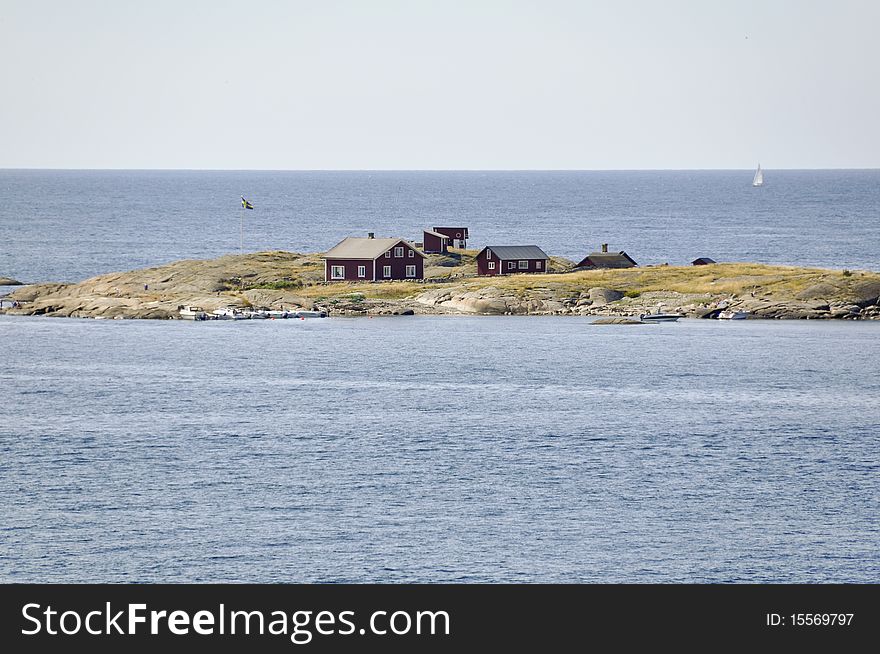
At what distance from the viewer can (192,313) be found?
131m

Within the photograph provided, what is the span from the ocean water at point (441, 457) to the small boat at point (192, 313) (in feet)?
34.9

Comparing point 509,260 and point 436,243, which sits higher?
point 436,243

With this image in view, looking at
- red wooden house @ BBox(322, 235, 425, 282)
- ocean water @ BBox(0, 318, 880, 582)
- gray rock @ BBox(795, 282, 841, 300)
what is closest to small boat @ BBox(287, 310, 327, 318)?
red wooden house @ BBox(322, 235, 425, 282)

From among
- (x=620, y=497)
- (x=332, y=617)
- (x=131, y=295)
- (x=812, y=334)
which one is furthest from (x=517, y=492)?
(x=131, y=295)

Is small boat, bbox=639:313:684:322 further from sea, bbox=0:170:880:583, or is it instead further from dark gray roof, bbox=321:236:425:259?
dark gray roof, bbox=321:236:425:259

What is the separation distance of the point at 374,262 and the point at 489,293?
567 inches

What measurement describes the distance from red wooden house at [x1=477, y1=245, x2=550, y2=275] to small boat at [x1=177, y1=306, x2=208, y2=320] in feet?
102

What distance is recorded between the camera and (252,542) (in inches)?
2183

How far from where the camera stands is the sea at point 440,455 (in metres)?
53.8

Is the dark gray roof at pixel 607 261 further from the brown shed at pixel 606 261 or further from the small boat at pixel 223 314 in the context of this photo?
the small boat at pixel 223 314

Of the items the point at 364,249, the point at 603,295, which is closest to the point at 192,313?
the point at 364,249

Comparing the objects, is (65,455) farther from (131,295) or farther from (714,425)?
(131,295)

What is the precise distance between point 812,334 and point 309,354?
150ft

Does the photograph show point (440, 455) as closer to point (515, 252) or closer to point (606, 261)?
point (515, 252)
